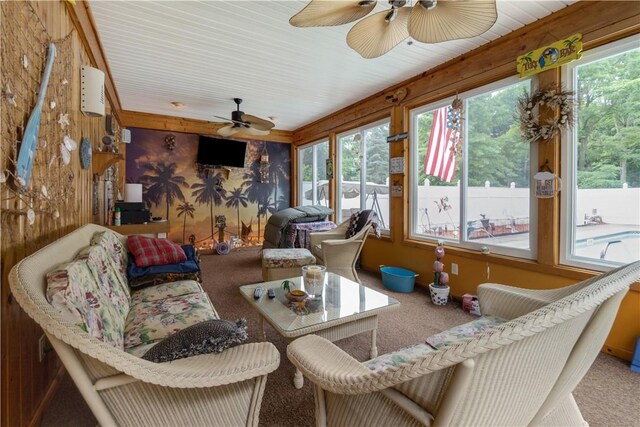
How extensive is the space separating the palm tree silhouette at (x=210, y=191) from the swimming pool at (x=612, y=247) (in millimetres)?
5525

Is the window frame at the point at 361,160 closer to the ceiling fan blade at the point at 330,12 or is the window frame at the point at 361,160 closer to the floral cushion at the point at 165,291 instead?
the ceiling fan blade at the point at 330,12

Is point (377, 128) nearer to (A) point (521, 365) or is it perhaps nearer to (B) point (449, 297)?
(B) point (449, 297)

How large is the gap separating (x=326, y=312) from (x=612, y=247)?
225 cm

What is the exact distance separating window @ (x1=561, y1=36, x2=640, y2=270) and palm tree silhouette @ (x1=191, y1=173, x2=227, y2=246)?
17.7 feet

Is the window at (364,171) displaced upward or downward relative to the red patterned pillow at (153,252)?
upward

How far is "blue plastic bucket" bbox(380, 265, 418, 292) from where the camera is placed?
3.35 meters

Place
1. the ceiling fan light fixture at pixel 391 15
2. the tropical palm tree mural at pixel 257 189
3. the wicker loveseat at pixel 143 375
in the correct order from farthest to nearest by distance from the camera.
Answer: the tropical palm tree mural at pixel 257 189
the ceiling fan light fixture at pixel 391 15
the wicker loveseat at pixel 143 375

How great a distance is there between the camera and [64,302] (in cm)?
100

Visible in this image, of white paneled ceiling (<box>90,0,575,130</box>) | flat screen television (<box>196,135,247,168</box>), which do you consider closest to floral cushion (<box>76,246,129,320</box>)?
white paneled ceiling (<box>90,0,575,130</box>)

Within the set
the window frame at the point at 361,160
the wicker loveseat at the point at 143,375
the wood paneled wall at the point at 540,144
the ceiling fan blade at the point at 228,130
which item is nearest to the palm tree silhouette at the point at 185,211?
the ceiling fan blade at the point at 228,130

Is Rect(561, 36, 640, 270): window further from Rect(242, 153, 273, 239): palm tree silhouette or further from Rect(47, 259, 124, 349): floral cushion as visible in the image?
Rect(242, 153, 273, 239): palm tree silhouette

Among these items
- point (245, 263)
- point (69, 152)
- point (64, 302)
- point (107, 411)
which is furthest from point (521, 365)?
point (245, 263)

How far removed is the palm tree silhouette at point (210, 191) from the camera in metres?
5.71

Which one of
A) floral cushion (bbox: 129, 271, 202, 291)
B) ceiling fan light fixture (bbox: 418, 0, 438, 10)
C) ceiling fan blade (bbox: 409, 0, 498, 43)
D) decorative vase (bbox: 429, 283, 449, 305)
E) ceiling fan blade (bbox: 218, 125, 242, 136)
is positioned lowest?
decorative vase (bbox: 429, 283, 449, 305)
